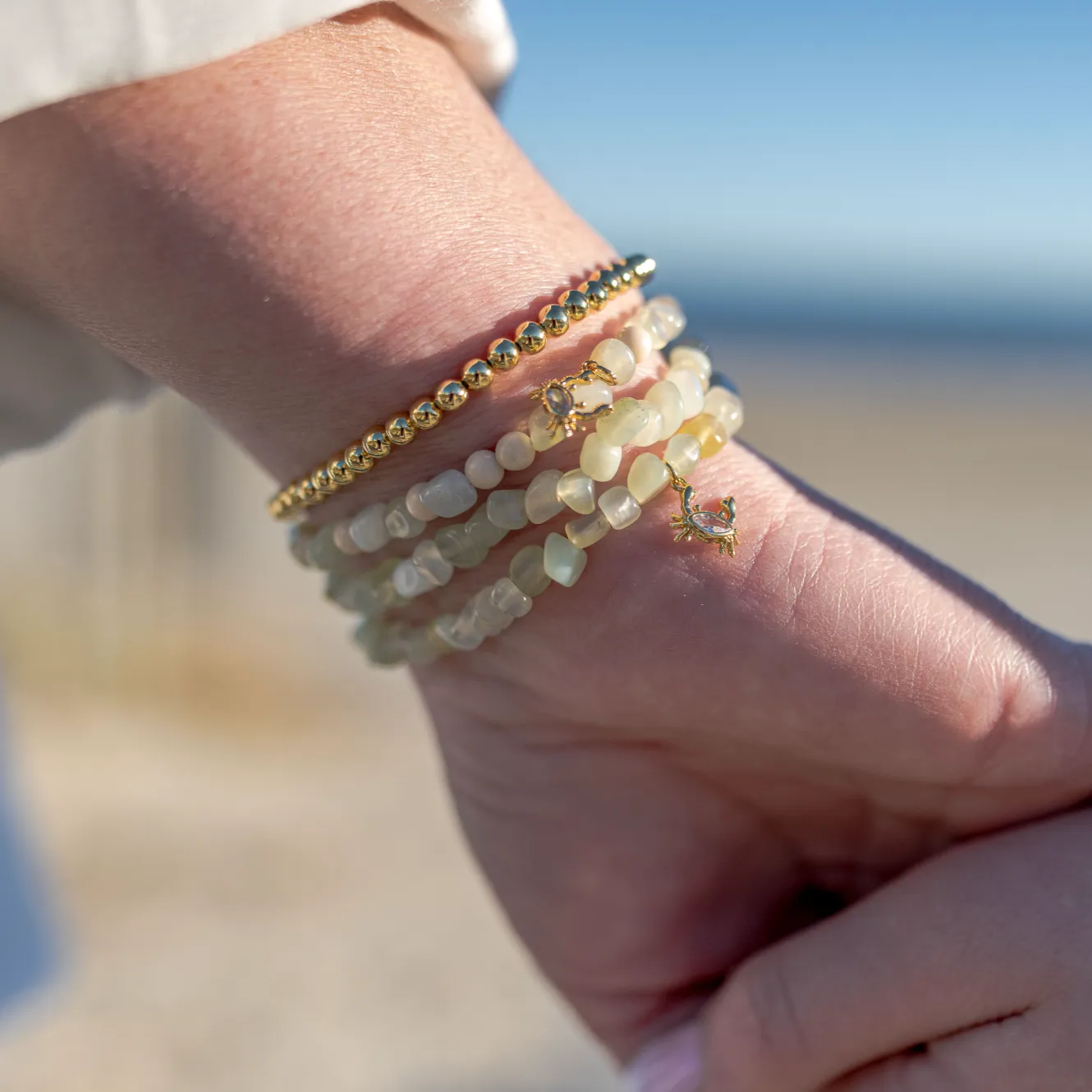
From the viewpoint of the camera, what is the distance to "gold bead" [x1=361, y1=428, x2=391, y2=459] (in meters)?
0.87

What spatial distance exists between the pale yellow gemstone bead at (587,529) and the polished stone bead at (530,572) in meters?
0.03

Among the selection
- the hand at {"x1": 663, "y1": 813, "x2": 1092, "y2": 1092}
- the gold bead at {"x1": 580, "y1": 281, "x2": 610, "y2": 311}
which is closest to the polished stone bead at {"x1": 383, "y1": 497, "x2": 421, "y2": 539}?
the gold bead at {"x1": 580, "y1": 281, "x2": 610, "y2": 311}

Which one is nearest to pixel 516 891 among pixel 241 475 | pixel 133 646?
pixel 133 646

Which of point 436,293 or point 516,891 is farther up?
point 436,293

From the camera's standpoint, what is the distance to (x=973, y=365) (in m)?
18.3

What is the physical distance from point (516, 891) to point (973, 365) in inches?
732

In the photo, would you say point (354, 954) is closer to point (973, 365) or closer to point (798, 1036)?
point (798, 1036)

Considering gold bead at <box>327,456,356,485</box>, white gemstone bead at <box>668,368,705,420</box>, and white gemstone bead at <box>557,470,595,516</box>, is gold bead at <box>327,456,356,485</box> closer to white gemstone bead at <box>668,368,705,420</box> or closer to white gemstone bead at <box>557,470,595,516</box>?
white gemstone bead at <box>557,470,595,516</box>

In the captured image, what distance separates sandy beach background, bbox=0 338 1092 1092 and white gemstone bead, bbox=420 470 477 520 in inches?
41.8

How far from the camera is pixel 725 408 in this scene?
97 centimetres

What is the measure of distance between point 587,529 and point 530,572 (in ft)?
0.20

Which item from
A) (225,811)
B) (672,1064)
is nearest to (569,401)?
(672,1064)

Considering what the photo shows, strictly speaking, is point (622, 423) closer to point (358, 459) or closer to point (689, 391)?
point (689, 391)

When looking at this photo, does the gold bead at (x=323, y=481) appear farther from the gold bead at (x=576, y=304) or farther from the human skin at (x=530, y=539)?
the gold bead at (x=576, y=304)
